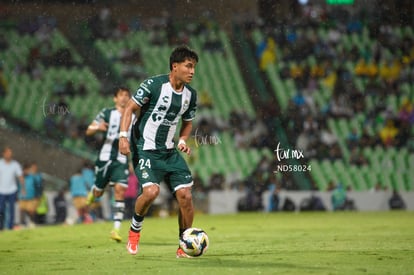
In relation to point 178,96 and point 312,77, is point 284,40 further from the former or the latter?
point 178,96

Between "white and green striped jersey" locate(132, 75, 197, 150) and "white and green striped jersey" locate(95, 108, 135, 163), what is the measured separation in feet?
13.7

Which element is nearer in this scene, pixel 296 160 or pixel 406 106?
pixel 296 160

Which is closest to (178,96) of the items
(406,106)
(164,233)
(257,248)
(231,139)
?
(257,248)

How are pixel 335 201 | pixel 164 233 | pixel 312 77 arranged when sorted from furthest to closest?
pixel 312 77
pixel 335 201
pixel 164 233

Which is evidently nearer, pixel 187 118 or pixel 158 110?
pixel 158 110

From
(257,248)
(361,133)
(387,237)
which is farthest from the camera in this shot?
(361,133)

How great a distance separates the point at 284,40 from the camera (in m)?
31.2

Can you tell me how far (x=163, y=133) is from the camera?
10.5 m

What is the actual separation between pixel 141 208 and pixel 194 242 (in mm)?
882

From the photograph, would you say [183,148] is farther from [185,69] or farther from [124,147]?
[185,69]

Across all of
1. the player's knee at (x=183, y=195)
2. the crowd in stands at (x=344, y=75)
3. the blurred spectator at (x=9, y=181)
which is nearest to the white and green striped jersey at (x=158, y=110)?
the player's knee at (x=183, y=195)

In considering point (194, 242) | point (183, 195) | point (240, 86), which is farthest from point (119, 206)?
point (240, 86)

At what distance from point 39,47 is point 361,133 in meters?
11.0

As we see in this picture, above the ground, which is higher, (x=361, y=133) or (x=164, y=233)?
(x=361, y=133)
